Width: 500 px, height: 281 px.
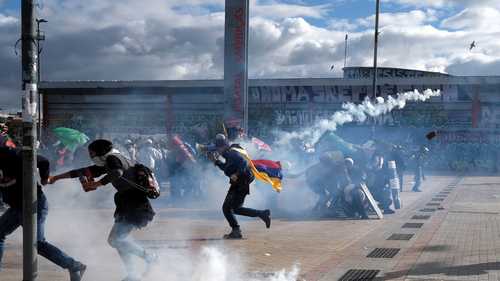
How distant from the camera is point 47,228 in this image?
A: 10250 millimetres

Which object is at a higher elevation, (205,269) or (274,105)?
(274,105)

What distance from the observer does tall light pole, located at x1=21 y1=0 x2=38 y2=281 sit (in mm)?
5285

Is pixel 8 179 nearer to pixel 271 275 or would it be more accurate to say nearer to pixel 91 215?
pixel 271 275

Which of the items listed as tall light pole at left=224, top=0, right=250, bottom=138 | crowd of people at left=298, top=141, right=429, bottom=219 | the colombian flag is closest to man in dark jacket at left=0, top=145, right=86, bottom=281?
the colombian flag

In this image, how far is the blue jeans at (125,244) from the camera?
6.01 metres

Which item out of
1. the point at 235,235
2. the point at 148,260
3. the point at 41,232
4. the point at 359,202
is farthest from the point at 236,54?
the point at 41,232

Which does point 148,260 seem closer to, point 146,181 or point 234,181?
point 146,181

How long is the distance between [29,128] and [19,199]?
1.11 meters

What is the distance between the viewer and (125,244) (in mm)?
6023

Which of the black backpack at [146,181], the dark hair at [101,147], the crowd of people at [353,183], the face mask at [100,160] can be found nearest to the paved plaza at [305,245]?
the crowd of people at [353,183]

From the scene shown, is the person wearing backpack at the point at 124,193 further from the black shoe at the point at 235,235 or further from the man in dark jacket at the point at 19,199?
the black shoe at the point at 235,235

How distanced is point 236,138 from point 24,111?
1050 cm

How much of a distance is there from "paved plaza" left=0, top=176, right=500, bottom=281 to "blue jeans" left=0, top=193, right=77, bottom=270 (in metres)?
0.72

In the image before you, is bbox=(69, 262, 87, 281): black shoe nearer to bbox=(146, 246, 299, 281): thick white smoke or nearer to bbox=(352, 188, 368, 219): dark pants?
bbox=(146, 246, 299, 281): thick white smoke
